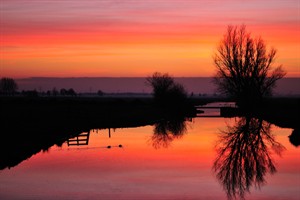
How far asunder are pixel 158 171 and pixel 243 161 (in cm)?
611

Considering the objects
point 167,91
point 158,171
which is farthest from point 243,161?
point 167,91

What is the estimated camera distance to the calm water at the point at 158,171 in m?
19.1

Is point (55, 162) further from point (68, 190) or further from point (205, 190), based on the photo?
point (205, 190)

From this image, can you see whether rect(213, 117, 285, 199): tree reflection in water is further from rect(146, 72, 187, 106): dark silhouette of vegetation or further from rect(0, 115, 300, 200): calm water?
rect(146, 72, 187, 106): dark silhouette of vegetation

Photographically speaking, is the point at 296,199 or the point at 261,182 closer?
the point at 296,199

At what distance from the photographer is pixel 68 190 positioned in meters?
19.4

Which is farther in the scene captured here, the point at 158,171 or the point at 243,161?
the point at 243,161

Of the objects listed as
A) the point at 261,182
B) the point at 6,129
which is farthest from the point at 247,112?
the point at 261,182

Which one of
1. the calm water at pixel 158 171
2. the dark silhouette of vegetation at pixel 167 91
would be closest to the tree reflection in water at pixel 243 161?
the calm water at pixel 158 171

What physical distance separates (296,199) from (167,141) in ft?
77.0

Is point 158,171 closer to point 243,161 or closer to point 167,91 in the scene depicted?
point 243,161

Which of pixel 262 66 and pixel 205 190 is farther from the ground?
pixel 262 66

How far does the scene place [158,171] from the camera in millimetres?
24656

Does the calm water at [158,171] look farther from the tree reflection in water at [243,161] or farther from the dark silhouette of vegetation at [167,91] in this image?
the dark silhouette of vegetation at [167,91]
